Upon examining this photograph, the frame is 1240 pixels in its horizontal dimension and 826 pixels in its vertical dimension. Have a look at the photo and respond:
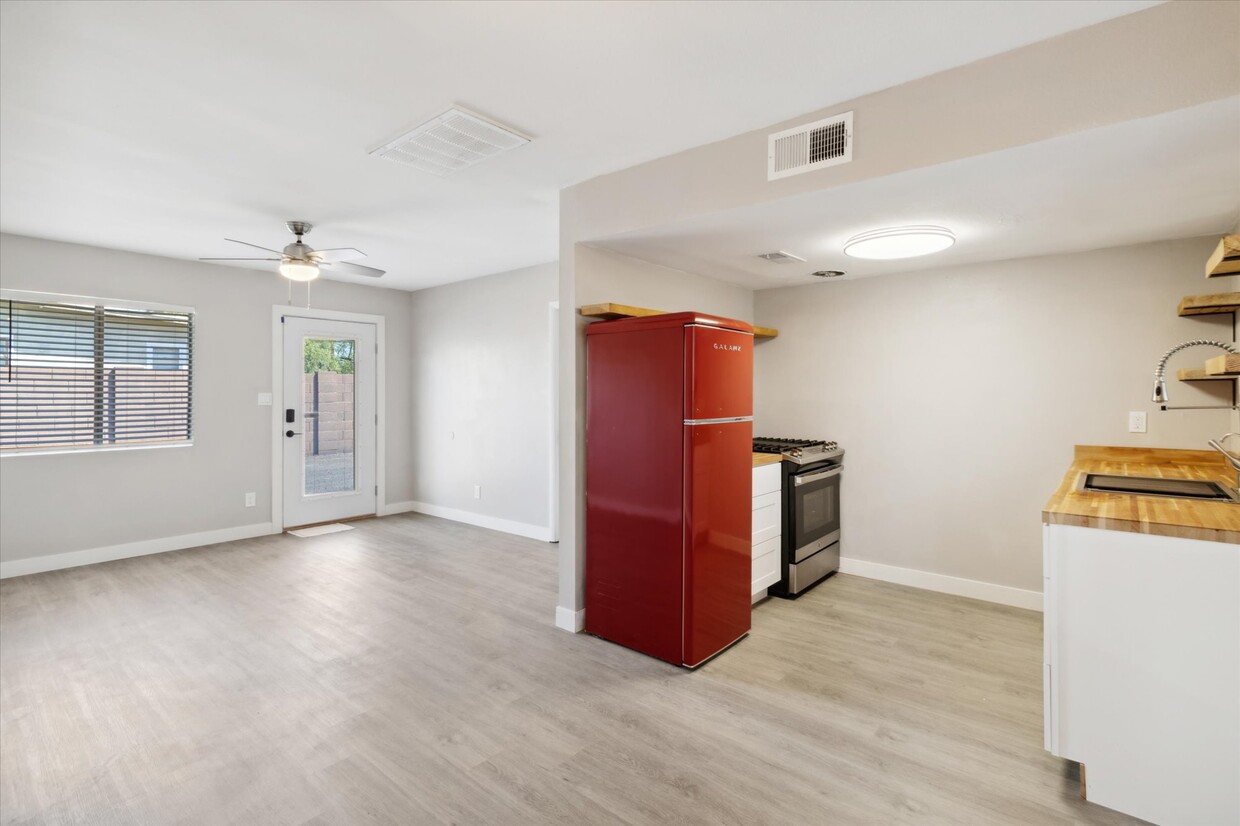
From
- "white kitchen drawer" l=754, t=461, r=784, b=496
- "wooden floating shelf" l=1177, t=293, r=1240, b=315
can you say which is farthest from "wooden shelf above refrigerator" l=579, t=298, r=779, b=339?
"wooden floating shelf" l=1177, t=293, r=1240, b=315

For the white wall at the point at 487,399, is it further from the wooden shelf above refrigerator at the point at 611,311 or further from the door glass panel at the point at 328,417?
the wooden shelf above refrigerator at the point at 611,311

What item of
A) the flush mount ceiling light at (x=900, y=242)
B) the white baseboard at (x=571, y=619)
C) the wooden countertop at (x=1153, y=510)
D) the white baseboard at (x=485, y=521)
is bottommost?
the white baseboard at (x=571, y=619)

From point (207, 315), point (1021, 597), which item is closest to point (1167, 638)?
point (1021, 597)

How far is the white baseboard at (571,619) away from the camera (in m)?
3.37

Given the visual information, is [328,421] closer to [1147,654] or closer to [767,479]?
[767,479]

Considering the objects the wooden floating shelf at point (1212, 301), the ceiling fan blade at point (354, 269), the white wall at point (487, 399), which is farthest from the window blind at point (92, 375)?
the wooden floating shelf at point (1212, 301)

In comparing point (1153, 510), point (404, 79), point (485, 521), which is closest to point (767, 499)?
point (1153, 510)

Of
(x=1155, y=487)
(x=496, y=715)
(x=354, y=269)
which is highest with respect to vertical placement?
(x=354, y=269)

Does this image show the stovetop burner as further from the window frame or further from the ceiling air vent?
the window frame

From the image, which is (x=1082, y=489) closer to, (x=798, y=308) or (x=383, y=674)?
(x=798, y=308)

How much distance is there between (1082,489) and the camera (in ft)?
8.12

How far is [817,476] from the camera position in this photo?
4.05 m

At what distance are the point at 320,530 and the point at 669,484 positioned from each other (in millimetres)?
4331

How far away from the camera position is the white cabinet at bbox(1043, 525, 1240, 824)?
5.64 ft
